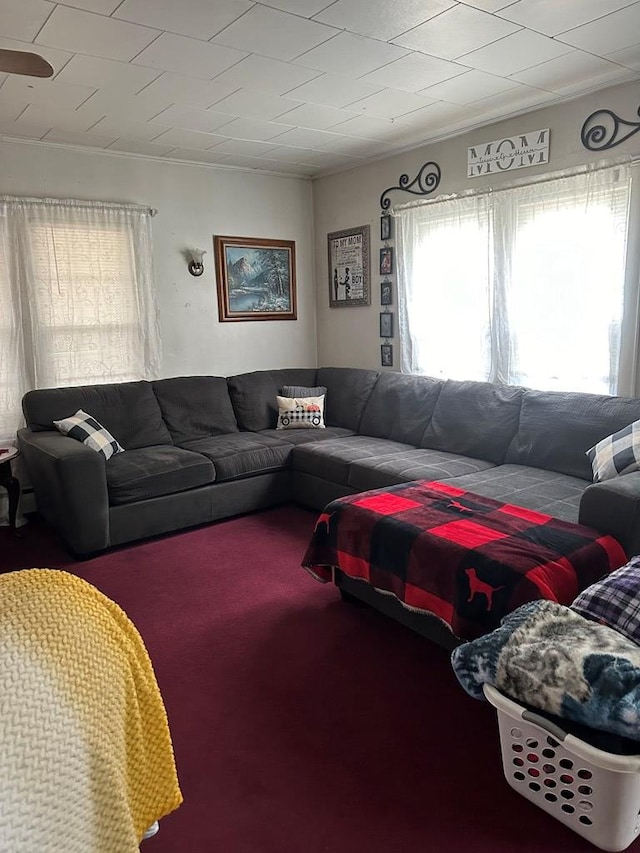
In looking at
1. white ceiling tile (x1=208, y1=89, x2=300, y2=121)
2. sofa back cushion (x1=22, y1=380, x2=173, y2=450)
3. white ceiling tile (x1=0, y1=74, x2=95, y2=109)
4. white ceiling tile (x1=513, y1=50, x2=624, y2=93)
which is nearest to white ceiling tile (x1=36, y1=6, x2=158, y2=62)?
white ceiling tile (x1=0, y1=74, x2=95, y2=109)

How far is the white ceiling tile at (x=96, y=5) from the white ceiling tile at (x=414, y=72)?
126 cm

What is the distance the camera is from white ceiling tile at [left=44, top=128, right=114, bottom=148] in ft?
12.3

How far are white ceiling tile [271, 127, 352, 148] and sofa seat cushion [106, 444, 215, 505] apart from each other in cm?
214

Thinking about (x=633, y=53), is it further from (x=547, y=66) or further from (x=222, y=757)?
(x=222, y=757)

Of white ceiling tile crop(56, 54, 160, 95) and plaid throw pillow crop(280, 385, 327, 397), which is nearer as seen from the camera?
white ceiling tile crop(56, 54, 160, 95)

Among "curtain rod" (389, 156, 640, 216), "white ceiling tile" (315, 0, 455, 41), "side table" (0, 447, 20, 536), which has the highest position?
"white ceiling tile" (315, 0, 455, 41)

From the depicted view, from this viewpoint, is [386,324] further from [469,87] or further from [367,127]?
[469,87]

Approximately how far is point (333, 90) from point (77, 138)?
5.77 feet

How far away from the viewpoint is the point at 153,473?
3.60 m

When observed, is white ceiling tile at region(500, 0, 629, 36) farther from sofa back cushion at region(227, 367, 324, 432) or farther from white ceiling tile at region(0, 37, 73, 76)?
sofa back cushion at region(227, 367, 324, 432)

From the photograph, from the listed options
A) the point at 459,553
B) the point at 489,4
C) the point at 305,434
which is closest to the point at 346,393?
the point at 305,434

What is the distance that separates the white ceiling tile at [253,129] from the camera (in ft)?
12.1

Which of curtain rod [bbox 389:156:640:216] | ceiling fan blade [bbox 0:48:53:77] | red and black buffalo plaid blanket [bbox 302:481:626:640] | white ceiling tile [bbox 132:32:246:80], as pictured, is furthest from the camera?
curtain rod [bbox 389:156:640:216]

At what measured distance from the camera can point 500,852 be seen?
1.54 metres
